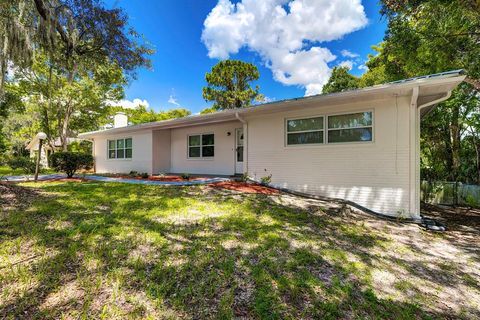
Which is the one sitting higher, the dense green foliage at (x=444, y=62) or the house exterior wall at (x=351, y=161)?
the dense green foliage at (x=444, y=62)

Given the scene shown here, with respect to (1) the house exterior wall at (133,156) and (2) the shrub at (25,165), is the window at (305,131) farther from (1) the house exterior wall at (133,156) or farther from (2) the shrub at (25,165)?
(2) the shrub at (25,165)

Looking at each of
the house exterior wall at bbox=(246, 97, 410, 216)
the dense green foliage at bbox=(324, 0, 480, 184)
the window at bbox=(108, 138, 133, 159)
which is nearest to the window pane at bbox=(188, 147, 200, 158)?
the window at bbox=(108, 138, 133, 159)

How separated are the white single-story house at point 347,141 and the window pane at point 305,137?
0.03 meters

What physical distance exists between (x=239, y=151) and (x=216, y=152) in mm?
1228

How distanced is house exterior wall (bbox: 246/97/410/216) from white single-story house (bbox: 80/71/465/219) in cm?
2

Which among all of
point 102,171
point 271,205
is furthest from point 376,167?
point 102,171

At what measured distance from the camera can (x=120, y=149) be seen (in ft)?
43.9

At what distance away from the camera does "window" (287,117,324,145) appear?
23.6 feet

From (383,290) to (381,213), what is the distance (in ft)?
13.3

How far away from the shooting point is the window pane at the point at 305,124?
7.21 m

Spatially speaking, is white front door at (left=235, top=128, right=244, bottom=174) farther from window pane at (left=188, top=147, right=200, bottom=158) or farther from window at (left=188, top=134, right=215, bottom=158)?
window pane at (left=188, top=147, right=200, bottom=158)

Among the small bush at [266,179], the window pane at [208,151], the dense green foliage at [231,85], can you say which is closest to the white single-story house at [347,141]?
the small bush at [266,179]

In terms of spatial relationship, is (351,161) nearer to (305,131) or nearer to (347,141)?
(347,141)

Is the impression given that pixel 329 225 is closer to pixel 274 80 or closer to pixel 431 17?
pixel 431 17
